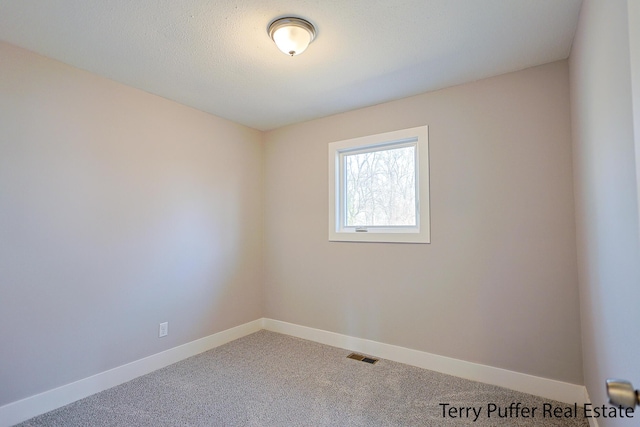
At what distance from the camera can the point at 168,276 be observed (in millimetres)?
2861

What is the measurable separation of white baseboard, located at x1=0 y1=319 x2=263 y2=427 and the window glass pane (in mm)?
1920

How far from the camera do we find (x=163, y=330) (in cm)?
280

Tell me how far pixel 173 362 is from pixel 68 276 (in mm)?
1179

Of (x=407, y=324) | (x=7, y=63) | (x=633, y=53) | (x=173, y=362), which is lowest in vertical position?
(x=173, y=362)

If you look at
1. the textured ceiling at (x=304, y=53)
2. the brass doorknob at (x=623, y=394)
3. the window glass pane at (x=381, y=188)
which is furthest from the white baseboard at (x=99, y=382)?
the brass doorknob at (x=623, y=394)

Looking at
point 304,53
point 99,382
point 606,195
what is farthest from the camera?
point 99,382

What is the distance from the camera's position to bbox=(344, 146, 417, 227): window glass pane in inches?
116

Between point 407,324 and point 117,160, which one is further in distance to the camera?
point 407,324

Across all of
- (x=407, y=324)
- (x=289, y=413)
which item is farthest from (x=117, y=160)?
(x=407, y=324)

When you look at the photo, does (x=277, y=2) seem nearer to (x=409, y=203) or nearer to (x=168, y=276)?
(x=409, y=203)

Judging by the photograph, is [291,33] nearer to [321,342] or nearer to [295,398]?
[295,398]

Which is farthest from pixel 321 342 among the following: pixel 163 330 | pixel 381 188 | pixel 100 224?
pixel 100 224

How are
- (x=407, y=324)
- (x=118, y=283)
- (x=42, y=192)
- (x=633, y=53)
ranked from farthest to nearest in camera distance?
(x=407, y=324), (x=118, y=283), (x=42, y=192), (x=633, y=53)

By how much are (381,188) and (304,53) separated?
4.85 ft
